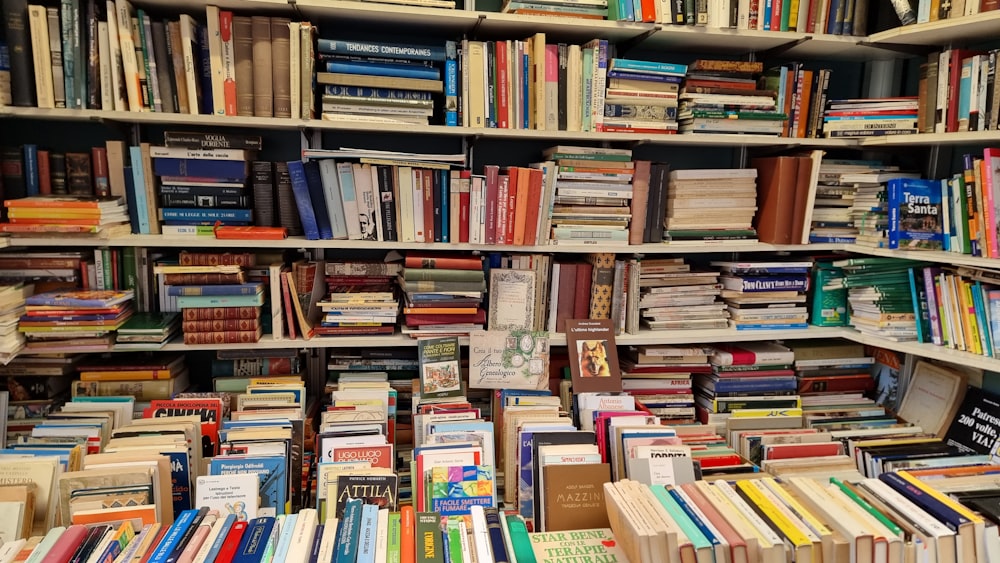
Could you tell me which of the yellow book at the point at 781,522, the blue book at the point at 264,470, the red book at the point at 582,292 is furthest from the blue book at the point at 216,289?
the yellow book at the point at 781,522

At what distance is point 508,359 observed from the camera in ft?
7.86

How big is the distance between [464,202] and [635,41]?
3.13ft

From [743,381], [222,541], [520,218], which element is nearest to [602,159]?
[520,218]

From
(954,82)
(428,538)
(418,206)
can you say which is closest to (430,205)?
(418,206)

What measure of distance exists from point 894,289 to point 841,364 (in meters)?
0.43

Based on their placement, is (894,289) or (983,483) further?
(894,289)

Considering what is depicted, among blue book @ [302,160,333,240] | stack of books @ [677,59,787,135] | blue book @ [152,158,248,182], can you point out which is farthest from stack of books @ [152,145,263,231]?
stack of books @ [677,59,787,135]

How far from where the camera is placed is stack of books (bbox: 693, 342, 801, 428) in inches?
102

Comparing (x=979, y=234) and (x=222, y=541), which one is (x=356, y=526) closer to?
(x=222, y=541)

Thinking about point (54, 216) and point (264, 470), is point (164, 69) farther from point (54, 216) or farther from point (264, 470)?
point (264, 470)

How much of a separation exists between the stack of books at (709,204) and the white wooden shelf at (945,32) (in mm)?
668

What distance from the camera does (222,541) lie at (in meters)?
1.46

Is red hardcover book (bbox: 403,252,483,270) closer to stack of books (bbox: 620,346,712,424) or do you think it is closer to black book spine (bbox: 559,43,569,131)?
black book spine (bbox: 559,43,569,131)

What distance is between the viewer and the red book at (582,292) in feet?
8.13
